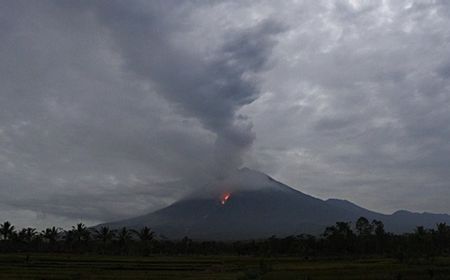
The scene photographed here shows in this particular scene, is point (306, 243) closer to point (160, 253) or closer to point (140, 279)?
point (160, 253)

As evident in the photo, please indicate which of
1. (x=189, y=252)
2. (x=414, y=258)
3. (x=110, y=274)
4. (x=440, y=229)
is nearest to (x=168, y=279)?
(x=110, y=274)

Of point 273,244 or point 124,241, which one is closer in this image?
point 273,244

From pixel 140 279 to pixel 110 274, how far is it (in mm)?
8532

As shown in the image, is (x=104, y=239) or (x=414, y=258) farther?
(x=104, y=239)

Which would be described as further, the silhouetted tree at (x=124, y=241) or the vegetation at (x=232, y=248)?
the silhouetted tree at (x=124, y=241)

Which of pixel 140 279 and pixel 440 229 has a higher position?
pixel 440 229

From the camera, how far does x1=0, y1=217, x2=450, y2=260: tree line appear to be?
110431 mm

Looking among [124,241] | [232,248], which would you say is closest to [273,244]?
[232,248]

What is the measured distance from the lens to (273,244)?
120500 millimetres

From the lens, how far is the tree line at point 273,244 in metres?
110

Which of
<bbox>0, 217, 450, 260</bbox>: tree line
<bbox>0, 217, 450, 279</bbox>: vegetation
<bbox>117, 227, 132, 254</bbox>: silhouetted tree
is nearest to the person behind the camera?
<bbox>0, 217, 450, 279</bbox>: vegetation

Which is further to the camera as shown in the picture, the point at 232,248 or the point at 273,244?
the point at 232,248

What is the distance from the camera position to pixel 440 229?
12081 cm

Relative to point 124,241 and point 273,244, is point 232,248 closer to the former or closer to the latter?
point 273,244
